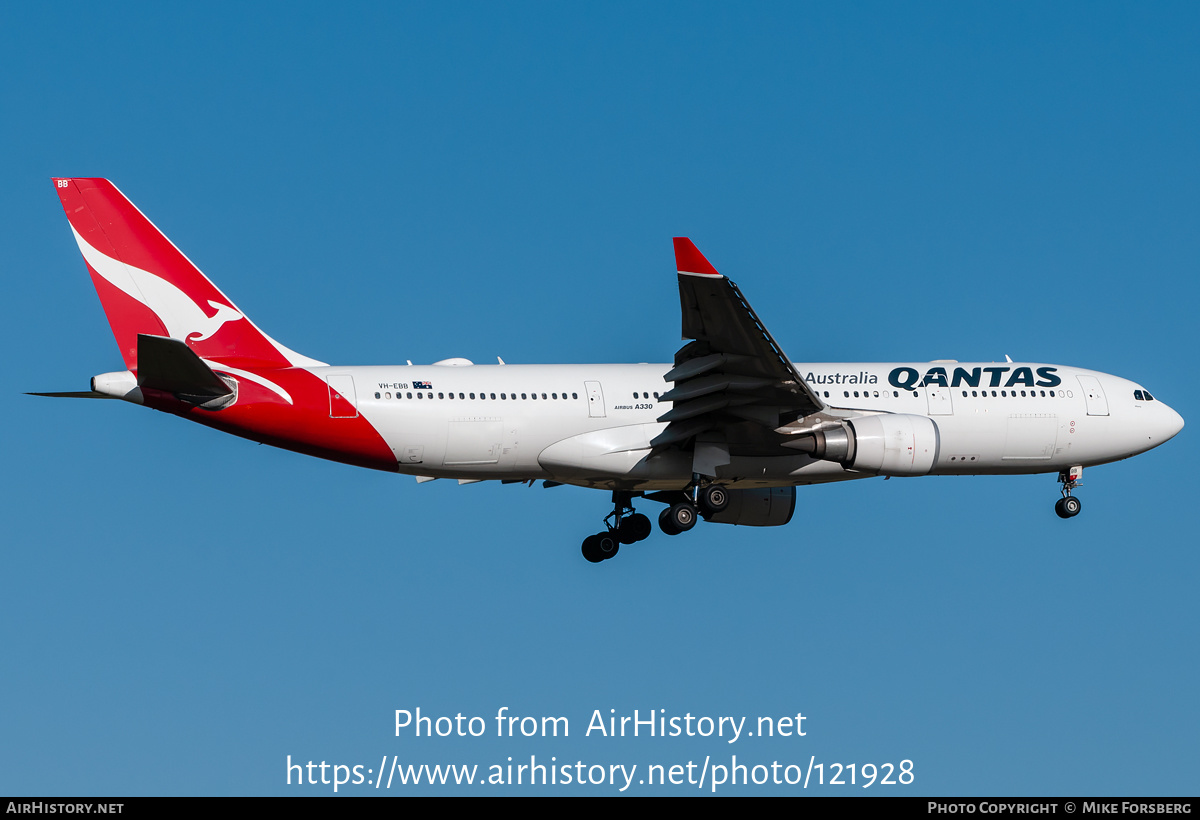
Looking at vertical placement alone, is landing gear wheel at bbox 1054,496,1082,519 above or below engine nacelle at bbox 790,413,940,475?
above

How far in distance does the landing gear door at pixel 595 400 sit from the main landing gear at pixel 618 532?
15.1 feet

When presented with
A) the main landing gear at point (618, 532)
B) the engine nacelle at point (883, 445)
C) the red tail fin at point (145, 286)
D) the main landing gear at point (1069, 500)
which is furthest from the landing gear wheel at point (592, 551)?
the main landing gear at point (1069, 500)

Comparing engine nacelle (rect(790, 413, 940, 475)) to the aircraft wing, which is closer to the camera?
the aircraft wing

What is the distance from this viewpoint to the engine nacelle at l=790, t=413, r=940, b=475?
33281mm

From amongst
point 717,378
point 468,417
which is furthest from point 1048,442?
point 468,417

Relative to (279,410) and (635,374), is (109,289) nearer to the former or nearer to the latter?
(279,410)

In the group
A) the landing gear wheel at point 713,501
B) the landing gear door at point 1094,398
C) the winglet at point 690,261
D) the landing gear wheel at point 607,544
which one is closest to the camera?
the winglet at point 690,261

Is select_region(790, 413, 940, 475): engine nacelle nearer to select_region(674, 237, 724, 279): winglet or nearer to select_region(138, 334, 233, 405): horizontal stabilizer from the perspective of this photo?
select_region(674, 237, 724, 279): winglet

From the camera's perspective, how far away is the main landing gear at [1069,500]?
3791 cm

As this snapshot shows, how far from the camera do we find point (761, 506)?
1548 inches

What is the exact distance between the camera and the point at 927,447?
33.4m

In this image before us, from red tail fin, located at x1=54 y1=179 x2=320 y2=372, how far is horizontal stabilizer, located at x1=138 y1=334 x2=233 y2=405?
1.75 m

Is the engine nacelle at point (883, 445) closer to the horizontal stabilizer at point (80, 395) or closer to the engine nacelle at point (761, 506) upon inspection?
the engine nacelle at point (761, 506)

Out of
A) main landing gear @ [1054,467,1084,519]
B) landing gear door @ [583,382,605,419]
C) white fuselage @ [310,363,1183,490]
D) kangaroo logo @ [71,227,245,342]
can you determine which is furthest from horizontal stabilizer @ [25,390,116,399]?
main landing gear @ [1054,467,1084,519]
